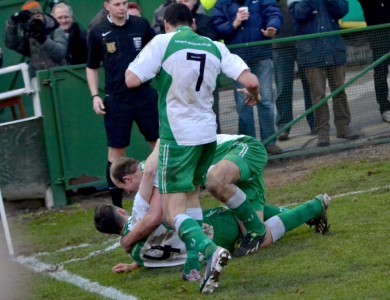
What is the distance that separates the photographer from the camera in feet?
44.8

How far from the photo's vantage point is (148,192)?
868 centimetres

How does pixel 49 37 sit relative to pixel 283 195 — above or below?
above

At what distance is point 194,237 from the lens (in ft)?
25.9

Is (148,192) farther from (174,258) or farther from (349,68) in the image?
(349,68)

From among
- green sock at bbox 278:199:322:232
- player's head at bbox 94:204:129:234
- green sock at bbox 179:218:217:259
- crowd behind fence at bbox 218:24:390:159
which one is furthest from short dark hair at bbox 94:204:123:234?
crowd behind fence at bbox 218:24:390:159

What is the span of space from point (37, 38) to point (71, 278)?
519 centimetres

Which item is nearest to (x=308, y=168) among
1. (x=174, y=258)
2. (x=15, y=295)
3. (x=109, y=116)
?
(x=109, y=116)

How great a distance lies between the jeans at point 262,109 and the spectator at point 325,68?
1.49ft

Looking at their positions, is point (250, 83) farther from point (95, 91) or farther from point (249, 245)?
point (95, 91)

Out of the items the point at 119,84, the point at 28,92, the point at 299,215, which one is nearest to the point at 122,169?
the point at 299,215

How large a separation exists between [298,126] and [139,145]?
1.93 metres

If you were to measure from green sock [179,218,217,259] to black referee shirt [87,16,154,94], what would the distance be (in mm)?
3621

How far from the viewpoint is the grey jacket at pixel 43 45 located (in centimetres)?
1374

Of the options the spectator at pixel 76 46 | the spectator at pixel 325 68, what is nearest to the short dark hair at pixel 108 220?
the spectator at pixel 76 46
